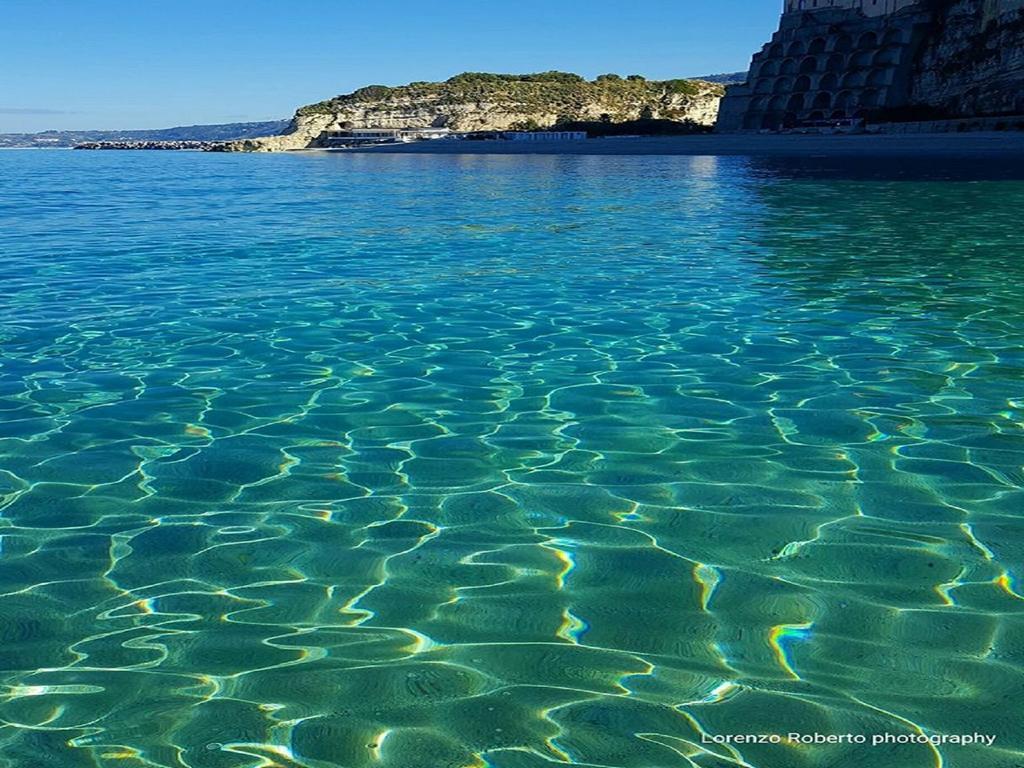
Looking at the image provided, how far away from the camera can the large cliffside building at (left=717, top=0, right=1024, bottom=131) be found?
54.7 meters

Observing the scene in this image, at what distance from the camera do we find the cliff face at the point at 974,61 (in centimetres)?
5241

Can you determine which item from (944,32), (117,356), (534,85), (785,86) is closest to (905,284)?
(117,356)

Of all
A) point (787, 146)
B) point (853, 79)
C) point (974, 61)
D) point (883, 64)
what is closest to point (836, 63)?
point (853, 79)

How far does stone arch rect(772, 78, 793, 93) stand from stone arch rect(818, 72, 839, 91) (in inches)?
105

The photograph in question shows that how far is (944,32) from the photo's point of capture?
64938mm

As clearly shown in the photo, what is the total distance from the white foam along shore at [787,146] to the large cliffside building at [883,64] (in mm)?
9004

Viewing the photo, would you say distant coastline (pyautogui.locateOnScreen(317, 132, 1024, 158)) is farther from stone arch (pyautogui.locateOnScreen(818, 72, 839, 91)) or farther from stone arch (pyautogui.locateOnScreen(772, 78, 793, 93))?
stone arch (pyautogui.locateOnScreen(772, 78, 793, 93))

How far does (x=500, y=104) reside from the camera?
136 metres

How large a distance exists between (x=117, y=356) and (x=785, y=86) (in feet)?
254

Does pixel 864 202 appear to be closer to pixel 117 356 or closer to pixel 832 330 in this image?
pixel 832 330

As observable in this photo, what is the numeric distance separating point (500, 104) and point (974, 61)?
287ft

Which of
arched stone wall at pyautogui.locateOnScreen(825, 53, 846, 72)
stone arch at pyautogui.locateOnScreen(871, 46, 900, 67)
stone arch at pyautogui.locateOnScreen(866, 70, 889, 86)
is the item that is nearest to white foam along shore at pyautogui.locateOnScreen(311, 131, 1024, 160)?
stone arch at pyautogui.locateOnScreen(866, 70, 889, 86)

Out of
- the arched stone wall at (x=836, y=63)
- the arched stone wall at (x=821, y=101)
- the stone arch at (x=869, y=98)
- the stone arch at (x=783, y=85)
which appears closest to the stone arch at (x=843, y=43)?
the arched stone wall at (x=836, y=63)

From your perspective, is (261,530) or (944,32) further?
(944,32)
